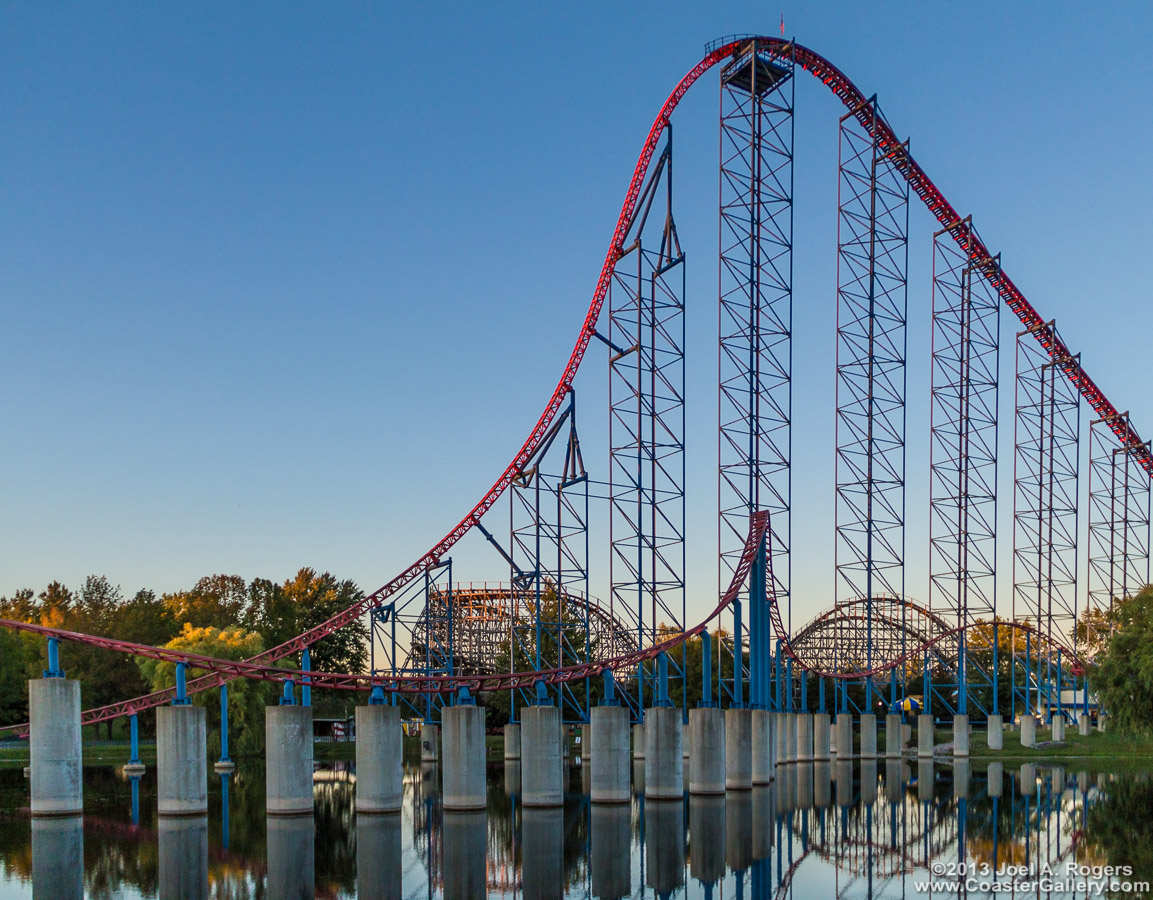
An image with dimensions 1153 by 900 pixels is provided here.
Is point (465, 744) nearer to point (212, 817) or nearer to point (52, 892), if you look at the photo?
point (212, 817)

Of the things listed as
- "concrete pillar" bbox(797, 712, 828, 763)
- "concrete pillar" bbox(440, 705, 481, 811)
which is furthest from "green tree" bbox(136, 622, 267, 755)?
"concrete pillar" bbox(440, 705, 481, 811)

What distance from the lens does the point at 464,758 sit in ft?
114

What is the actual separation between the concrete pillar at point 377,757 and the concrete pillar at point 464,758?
4.72 ft

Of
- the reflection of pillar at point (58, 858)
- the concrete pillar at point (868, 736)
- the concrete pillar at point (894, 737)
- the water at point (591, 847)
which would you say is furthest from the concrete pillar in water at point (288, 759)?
the concrete pillar at point (894, 737)

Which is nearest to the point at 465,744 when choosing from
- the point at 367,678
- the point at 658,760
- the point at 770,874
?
the point at 367,678

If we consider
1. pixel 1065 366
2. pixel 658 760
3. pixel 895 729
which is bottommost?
pixel 895 729

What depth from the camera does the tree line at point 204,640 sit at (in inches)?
2445

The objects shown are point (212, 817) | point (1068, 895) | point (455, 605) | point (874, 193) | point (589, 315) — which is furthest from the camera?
point (455, 605)

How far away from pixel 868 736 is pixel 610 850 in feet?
131

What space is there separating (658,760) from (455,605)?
79.5 feet

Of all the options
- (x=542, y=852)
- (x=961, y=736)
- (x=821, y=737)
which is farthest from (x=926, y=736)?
(x=542, y=852)

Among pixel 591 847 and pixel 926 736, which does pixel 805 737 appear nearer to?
pixel 926 736

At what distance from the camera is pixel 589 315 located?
46.3m

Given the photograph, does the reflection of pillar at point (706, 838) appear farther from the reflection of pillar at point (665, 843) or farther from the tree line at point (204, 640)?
the tree line at point (204, 640)
